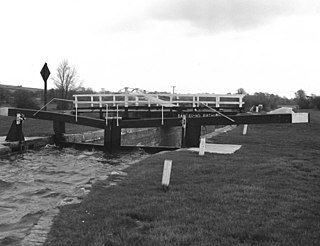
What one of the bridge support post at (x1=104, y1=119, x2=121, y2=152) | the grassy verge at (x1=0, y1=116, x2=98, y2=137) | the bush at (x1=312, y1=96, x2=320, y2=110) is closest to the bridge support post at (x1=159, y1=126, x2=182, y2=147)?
the grassy verge at (x1=0, y1=116, x2=98, y2=137)

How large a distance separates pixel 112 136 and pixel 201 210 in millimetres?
11087

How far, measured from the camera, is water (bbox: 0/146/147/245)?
5.67 meters

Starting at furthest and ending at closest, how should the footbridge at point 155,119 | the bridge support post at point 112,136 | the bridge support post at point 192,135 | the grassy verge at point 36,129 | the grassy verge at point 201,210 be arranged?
1. the grassy verge at point 36,129
2. the bridge support post at point 112,136
3. the bridge support post at point 192,135
4. the footbridge at point 155,119
5. the grassy verge at point 201,210

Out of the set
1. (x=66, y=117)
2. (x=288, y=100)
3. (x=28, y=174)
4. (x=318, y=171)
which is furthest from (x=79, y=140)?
(x=288, y=100)

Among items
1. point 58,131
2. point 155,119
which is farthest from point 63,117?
point 155,119

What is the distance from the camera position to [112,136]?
15648 mm

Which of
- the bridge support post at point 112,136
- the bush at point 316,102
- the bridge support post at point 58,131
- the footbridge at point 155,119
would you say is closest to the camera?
the footbridge at point 155,119

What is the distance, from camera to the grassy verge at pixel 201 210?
3.97 m

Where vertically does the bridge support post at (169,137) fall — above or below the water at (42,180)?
below

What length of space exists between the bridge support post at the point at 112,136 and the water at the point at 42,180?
670 millimetres

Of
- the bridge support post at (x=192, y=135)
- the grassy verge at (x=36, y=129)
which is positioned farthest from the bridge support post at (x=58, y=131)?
the bridge support post at (x=192, y=135)

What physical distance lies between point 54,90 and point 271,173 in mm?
61231

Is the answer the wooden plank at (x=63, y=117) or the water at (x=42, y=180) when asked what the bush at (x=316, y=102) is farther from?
the water at (x=42, y=180)

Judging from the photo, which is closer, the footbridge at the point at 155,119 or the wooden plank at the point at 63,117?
the footbridge at the point at 155,119
